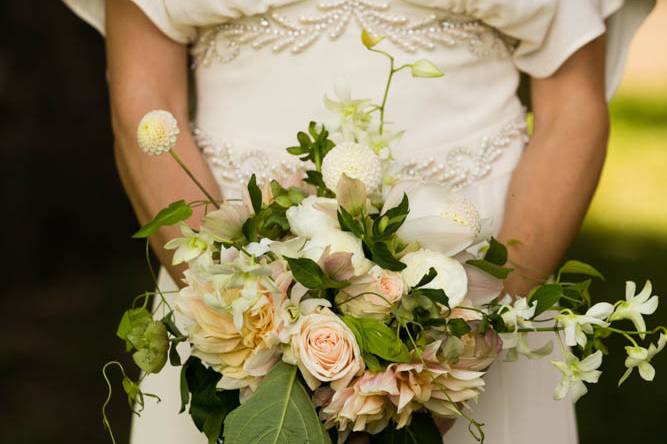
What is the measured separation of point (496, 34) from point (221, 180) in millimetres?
590

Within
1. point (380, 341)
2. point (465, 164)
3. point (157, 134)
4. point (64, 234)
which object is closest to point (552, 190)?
point (465, 164)

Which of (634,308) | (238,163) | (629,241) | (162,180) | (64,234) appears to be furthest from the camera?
(629,241)

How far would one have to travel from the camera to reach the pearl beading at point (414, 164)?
221 centimetres

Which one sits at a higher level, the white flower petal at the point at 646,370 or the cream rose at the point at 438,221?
the cream rose at the point at 438,221

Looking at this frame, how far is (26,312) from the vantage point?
235 inches

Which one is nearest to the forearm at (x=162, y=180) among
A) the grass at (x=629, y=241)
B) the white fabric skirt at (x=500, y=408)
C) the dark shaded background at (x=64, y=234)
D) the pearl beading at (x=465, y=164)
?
the white fabric skirt at (x=500, y=408)

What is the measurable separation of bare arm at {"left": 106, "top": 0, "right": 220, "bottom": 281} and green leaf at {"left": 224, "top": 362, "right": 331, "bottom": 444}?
590mm

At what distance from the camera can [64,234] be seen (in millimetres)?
6461

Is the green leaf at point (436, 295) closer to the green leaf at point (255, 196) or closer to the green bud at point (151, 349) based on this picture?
the green leaf at point (255, 196)

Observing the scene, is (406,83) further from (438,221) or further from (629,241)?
(629,241)

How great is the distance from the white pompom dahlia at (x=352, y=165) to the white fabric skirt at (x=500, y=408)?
0.59 metres

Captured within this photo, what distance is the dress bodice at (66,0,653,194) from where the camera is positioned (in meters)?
2.19

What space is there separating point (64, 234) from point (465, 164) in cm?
454

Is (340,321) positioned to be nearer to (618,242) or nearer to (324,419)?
(324,419)
